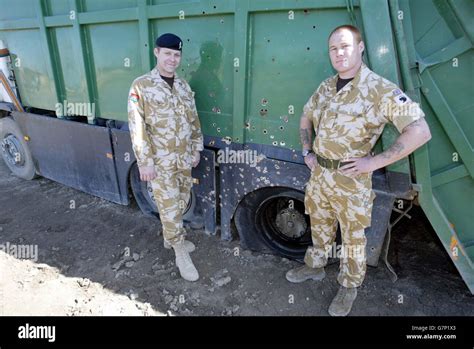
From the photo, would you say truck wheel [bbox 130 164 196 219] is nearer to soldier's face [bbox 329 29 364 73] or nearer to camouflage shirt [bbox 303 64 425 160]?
camouflage shirt [bbox 303 64 425 160]

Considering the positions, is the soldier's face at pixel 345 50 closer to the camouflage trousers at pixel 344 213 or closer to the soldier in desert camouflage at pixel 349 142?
the soldier in desert camouflage at pixel 349 142

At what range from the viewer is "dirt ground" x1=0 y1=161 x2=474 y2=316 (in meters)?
2.65

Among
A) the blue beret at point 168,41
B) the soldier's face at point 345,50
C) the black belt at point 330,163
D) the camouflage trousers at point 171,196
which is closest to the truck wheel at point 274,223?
the camouflage trousers at point 171,196

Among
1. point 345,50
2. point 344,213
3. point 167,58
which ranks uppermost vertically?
point 345,50

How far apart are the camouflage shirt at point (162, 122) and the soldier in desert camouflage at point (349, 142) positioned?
0.94m

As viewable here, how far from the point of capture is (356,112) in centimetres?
205

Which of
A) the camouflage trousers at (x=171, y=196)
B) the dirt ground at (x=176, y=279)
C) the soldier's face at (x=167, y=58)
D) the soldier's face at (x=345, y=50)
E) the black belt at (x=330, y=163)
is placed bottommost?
the dirt ground at (x=176, y=279)

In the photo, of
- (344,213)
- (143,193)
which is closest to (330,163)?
(344,213)

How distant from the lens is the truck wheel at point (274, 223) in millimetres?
2982

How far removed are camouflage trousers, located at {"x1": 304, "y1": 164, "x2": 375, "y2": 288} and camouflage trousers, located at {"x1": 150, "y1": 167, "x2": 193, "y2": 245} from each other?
1.09 meters

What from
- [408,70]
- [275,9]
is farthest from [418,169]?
[275,9]

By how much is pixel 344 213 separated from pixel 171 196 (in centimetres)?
139

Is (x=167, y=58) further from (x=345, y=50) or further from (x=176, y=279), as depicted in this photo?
(x=176, y=279)

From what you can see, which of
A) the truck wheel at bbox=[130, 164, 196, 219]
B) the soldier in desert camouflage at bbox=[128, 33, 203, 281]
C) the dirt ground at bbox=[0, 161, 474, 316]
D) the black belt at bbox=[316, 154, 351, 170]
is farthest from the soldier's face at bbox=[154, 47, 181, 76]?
the dirt ground at bbox=[0, 161, 474, 316]
